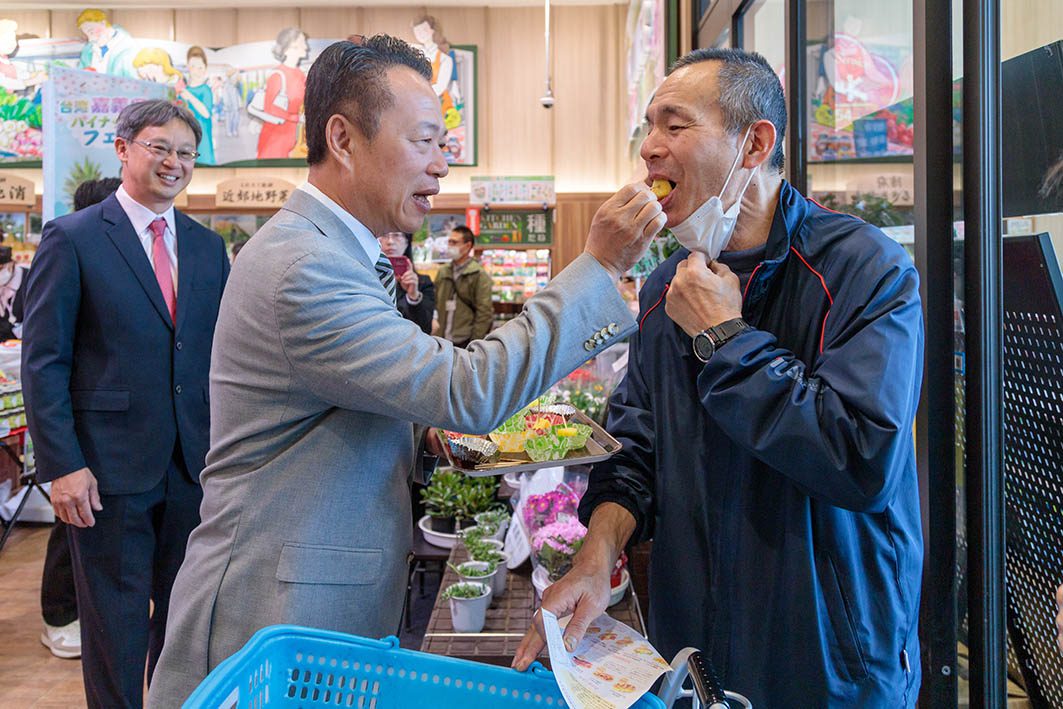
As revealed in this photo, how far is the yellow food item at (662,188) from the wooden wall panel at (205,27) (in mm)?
10489

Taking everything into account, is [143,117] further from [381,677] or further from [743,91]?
[381,677]

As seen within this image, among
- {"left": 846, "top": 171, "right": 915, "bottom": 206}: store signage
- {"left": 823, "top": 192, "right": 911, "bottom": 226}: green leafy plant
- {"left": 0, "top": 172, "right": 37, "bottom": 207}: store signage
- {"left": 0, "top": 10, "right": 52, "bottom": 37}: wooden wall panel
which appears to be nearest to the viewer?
{"left": 846, "top": 171, "right": 915, "bottom": 206}: store signage

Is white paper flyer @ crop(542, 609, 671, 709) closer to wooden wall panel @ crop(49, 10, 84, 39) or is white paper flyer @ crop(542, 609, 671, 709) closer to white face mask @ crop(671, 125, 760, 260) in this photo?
white face mask @ crop(671, 125, 760, 260)

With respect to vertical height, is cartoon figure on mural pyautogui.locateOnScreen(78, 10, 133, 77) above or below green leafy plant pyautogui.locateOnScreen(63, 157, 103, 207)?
above

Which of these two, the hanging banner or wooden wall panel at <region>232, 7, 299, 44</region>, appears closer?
the hanging banner

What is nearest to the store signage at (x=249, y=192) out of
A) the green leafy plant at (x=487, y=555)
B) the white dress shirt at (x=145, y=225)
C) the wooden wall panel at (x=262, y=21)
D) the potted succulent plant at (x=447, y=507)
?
the wooden wall panel at (x=262, y=21)

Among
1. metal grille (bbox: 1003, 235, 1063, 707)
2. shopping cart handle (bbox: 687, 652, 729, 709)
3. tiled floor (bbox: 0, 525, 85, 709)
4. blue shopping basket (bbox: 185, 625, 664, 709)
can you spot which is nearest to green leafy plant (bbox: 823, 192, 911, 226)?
metal grille (bbox: 1003, 235, 1063, 707)

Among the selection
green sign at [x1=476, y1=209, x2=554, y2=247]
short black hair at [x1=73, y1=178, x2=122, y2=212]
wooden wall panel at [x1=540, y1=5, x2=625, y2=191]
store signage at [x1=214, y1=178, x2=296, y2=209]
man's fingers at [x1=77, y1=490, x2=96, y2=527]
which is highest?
wooden wall panel at [x1=540, y1=5, x2=625, y2=191]

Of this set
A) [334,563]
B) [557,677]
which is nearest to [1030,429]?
[557,677]

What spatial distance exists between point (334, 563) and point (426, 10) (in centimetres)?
1021

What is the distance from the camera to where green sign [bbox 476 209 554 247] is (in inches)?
373

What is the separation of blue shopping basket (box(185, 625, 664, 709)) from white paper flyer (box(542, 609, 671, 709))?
0.04 m

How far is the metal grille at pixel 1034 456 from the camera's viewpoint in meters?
1.43

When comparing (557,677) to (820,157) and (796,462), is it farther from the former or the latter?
(820,157)
